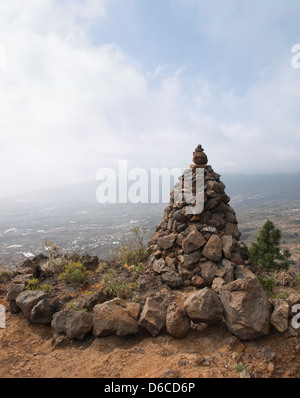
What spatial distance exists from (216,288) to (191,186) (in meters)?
3.71

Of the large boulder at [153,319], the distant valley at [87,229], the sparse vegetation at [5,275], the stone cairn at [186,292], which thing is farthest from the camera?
the distant valley at [87,229]

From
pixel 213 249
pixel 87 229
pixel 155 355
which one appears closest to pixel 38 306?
pixel 155 355

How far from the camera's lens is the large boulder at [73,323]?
4.49 meters

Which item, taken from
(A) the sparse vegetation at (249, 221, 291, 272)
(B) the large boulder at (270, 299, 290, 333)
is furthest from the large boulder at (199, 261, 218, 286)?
(A) the sparse vegetation at (249, 221, 291, 272)

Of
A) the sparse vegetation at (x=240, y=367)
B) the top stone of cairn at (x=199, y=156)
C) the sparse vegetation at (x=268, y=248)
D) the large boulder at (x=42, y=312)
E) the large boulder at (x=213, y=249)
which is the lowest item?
the sparse vegetation at (x=268, y=248)

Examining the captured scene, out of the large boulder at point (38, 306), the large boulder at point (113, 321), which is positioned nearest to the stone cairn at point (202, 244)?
the large boulder at point (113, 321)

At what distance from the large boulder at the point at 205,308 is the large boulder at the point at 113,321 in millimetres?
1279

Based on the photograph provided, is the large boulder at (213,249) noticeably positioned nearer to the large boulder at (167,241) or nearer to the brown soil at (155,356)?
the large boulder at (167,241)

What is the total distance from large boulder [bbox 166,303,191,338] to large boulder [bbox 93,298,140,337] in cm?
78

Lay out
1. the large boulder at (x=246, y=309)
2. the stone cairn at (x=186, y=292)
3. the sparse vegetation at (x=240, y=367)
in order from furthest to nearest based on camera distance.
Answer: the stone cairn at (x=186, y=292) < the large boulder at (x=246, y=309) < the sparse vegetation at (x=240, y=367)

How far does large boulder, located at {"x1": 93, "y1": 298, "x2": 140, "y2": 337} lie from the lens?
4418mm

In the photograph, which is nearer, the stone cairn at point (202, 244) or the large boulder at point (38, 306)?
the large boulder at point (38, 306)

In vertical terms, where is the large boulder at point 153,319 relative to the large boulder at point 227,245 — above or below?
below
